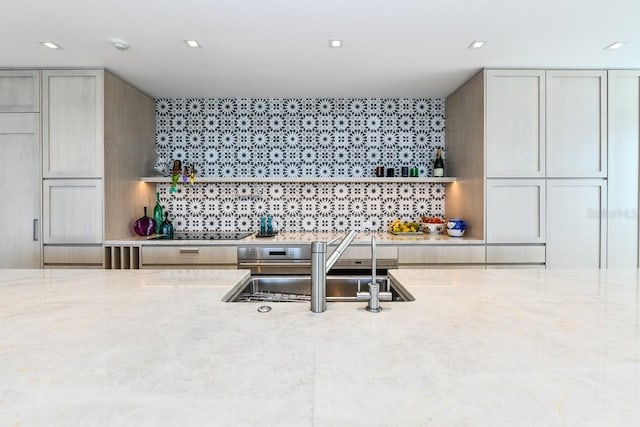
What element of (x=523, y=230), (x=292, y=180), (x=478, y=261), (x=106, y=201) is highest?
(x=292, y=180)

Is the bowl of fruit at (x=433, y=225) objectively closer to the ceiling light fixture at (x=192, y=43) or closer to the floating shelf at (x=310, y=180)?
the floating shelf at (x=310, y=180)

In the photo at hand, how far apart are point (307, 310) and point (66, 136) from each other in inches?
109

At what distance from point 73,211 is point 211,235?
110cm

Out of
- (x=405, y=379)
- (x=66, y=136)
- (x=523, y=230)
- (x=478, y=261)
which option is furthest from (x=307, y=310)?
(x=66, y=136)

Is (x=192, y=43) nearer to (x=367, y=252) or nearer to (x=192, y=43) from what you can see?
(x=192, y=43)

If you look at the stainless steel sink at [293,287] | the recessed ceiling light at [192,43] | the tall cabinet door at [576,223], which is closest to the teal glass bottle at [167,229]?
the recessed ceiling light at [192,43]

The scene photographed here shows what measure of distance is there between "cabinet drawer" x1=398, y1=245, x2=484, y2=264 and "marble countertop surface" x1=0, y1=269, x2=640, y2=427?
5.49ft

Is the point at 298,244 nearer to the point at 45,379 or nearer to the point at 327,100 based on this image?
the point at 327,100

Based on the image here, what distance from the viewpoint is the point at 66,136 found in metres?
2.92

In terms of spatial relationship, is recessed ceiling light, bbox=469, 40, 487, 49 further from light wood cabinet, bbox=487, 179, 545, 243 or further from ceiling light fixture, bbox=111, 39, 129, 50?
ceiling light fixture, bbox=111, 39, 129, 50

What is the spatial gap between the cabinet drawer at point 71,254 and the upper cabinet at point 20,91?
109 cm

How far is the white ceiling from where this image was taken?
2.00 m

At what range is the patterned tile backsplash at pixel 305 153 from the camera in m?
3.78

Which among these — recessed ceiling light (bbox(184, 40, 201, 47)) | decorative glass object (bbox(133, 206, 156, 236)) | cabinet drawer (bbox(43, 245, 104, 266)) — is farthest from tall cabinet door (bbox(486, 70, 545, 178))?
cabinet drawer (bbox(43, 245, 104, 266))
